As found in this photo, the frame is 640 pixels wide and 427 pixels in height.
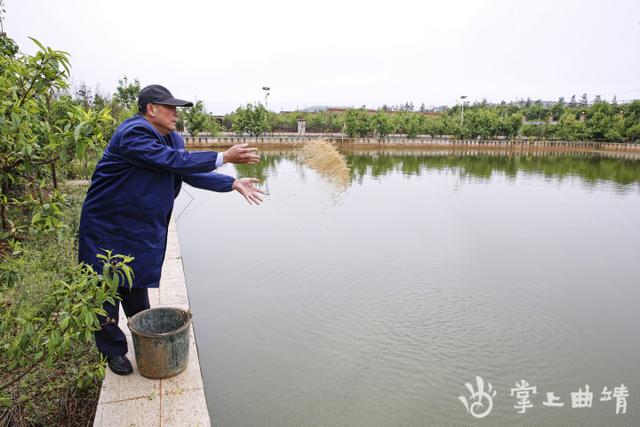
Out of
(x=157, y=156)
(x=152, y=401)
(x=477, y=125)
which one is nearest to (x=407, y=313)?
(x=152, y=401)

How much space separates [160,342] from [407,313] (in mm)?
3209

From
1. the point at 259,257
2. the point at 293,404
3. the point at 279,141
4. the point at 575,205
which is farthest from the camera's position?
the point at 279,141

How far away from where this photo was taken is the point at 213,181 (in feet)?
9.75

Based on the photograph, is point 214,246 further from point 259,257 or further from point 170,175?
point 170,175

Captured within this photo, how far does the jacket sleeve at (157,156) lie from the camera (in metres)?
2.43

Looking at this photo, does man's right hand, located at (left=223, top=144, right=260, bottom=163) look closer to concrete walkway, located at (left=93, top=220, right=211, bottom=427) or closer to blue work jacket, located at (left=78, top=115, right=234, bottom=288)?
blue work jacket, located at (left=78, top=115, right=234, bottom=288)

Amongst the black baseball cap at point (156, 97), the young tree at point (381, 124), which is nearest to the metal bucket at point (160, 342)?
the black baseball cap at point (156, 97)

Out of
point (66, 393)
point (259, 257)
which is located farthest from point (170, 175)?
point (259, 257)

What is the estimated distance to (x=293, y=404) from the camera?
3.54m

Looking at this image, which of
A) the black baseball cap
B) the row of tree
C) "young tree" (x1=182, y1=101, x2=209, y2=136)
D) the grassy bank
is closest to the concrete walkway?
the grassy bank

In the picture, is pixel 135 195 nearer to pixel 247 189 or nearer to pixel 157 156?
pixel 157 156

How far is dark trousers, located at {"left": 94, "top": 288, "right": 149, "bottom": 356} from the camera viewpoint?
2771 millimetres

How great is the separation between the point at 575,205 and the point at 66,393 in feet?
43.9

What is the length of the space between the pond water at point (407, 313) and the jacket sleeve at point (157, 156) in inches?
81.5
